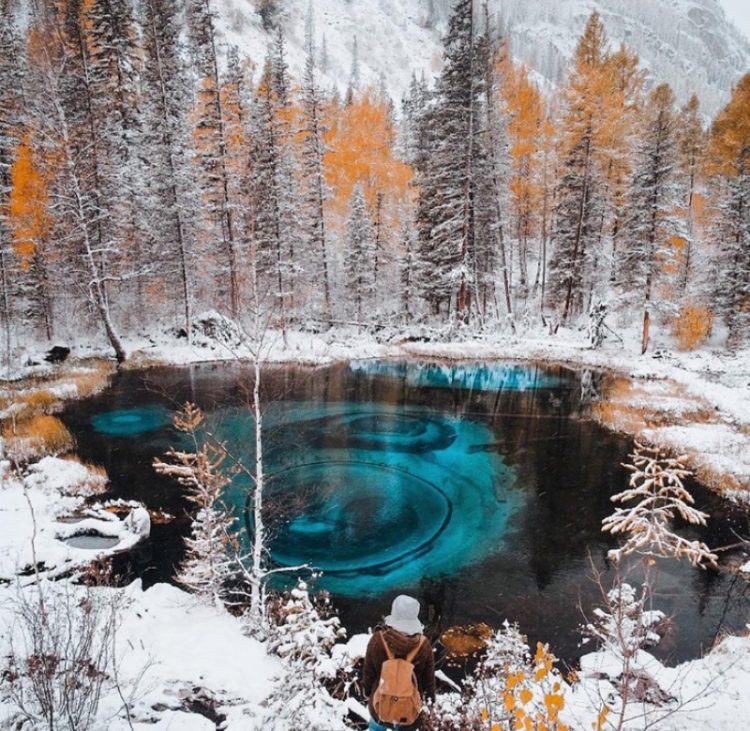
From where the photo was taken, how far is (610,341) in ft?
93.9

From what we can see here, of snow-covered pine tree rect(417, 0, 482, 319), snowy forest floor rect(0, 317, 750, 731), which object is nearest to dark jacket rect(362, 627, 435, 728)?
snowy forest floor rect(0, 317, 750, 731)

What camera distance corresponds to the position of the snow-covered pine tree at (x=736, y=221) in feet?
85.0

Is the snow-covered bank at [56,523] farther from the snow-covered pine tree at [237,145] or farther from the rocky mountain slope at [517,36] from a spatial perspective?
the rocky mountain slope at [517,36]

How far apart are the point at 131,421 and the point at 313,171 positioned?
21894mm

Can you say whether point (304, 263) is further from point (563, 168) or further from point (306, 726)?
point (306, 726)

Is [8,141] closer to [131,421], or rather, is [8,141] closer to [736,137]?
[131,421]

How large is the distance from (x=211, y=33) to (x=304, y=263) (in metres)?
15.8

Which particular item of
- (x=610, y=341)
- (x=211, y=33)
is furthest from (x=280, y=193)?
(x=610, y=341)

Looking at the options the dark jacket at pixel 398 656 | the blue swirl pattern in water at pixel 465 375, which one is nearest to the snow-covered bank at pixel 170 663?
the dark jacket at pixel 398 656

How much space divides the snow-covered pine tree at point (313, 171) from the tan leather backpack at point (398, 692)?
30.2 m

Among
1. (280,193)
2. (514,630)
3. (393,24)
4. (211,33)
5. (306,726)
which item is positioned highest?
(393,24)

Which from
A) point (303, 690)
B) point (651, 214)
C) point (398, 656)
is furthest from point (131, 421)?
point (651, 214)

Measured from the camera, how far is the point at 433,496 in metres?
12.5

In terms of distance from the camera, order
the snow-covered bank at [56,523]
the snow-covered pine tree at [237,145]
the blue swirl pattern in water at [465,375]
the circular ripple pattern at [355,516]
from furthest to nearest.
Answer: the snow-covered pine tree at [237,145] < the blue swirl pattern in water at [465,375] < the circular ripple pattern at [355,516] < the snow-covered bank at [56,523]
